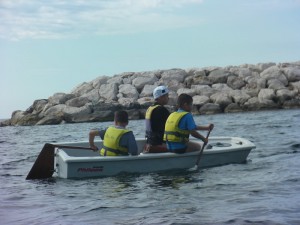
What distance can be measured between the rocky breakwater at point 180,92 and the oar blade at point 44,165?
80.2 feet

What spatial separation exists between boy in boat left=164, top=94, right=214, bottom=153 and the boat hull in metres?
0.24

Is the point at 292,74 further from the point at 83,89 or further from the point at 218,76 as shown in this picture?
the point at 83,89

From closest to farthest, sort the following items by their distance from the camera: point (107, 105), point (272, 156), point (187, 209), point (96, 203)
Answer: point (187, 209)
point (96, 203)
point (272, 156)
point (107, 105)

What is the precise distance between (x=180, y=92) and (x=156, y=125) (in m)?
27.2

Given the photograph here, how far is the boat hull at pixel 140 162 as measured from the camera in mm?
9094

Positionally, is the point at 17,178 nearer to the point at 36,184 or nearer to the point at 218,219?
the point at 36,184

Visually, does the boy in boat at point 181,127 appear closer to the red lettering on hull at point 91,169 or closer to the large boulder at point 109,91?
the red lettering on hull at point 91,169

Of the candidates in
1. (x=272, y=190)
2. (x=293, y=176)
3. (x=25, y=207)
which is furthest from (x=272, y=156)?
(x=25, y=207)

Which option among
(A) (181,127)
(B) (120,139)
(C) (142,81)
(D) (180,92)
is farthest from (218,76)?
(B) (120,139)

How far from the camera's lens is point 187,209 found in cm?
634

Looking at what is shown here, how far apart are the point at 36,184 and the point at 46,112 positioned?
2862 centimetres

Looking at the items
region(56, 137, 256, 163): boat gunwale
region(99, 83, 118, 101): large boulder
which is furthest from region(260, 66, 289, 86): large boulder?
region(56, 137, 256, 163): boat gunwale

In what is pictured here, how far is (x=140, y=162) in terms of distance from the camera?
370 inches

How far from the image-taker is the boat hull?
9.09 metres
